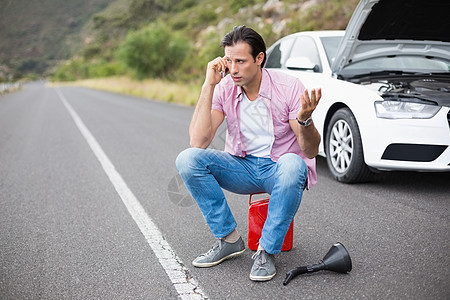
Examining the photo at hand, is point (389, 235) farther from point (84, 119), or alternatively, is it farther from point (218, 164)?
point (84, 119)

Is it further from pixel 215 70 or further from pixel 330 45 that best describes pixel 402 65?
pixel 215 70

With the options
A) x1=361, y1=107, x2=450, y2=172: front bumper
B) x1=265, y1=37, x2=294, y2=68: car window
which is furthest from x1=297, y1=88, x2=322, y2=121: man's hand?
x1=265, y1=37, x2=294, y2=68: car window

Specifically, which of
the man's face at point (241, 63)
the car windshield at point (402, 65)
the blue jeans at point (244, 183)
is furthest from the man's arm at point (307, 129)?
the car windshield at point (402, 65)

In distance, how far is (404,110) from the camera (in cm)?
428

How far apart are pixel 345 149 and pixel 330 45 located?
158 cm

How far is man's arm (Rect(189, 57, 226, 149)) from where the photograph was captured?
3043mm

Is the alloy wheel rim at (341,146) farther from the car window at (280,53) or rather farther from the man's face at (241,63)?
the man's face at (241,63)

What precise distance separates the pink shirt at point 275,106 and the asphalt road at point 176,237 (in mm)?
730

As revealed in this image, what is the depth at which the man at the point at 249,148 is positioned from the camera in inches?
113

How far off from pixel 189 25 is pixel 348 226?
182ft

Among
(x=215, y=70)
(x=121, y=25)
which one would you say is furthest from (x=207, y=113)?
(x=121, y=25)

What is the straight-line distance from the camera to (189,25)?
185 ft

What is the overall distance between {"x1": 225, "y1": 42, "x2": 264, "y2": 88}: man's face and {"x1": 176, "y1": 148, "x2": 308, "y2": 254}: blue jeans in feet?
1.84

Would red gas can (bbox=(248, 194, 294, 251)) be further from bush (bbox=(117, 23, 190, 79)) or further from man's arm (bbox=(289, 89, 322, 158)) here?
bush (bbox=(117, 23, 190, 79))
